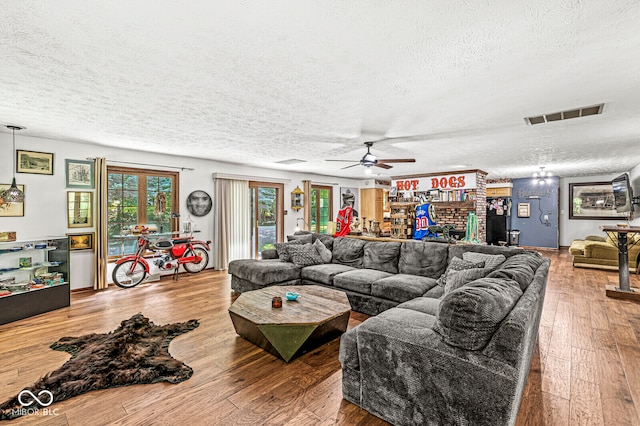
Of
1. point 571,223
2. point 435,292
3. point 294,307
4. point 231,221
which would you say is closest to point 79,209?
point 231,221

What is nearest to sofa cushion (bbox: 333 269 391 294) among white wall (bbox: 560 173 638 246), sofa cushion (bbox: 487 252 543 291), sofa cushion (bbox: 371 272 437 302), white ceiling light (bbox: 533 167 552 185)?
sofa cushion (bbox: 371 272 437 302)

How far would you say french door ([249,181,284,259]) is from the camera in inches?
298

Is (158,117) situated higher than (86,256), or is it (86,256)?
(158,117)

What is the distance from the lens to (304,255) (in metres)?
4.76

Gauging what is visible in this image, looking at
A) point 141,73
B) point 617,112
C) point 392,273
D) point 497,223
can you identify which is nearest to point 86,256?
point 141,73

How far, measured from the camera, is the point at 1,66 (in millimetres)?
2303

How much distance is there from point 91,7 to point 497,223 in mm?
11332

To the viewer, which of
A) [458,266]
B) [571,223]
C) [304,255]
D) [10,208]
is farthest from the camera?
[571,223]

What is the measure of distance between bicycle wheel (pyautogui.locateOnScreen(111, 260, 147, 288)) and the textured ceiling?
7.18ft

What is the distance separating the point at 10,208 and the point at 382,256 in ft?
17.5

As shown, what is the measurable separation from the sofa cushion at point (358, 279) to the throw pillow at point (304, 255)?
745mm

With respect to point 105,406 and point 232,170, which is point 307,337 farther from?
point 232,170

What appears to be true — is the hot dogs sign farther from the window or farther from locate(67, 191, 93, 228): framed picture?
locate(67, 191, 93, 228): framed picture

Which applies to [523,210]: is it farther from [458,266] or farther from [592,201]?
[458,266]
